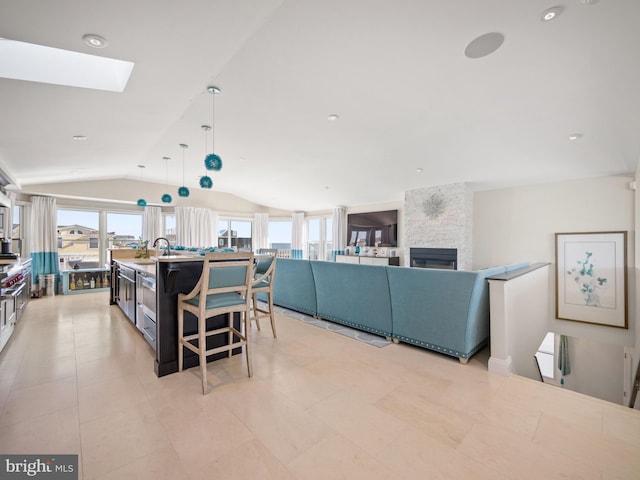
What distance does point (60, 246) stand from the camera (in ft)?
21.9

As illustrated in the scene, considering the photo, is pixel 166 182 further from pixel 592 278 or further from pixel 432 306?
pixel 592 278

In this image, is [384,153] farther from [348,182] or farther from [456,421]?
[456,421]

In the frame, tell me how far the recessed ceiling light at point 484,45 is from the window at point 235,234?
27.3 feet

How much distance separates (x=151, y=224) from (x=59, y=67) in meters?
6.05

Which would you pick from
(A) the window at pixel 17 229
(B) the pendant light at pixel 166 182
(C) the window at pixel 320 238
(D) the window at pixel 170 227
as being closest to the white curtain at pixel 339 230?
(C) the window at pixel 320 238

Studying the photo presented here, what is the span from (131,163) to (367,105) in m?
5.05

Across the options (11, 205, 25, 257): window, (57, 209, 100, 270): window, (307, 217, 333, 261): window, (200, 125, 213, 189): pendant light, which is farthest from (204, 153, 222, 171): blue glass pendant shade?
(307, 217, 333, 261): window

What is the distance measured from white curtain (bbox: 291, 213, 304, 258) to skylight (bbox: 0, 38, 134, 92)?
7316 millimetres

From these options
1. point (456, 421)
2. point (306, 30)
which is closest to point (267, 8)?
point (306, 30)

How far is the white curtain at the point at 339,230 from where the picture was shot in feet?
27.8

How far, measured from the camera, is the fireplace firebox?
5.69 meters

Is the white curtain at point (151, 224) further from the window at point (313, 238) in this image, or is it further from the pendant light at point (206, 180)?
the window at point (313, 238)

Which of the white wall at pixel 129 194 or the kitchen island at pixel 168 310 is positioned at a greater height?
the white wall at pixel 129 194

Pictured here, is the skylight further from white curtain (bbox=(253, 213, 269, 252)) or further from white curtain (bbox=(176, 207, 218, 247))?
white curtain (bbox=(253, 213, 269, 252))
